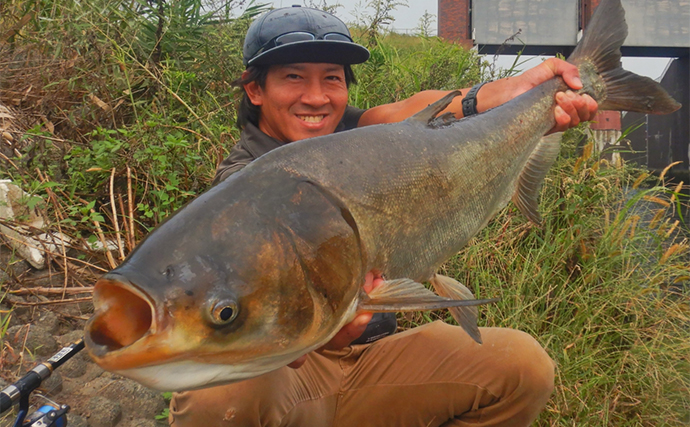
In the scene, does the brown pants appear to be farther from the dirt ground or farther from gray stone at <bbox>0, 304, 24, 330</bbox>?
gray stone at <bbox>0, 304, 24, 330</bbox>

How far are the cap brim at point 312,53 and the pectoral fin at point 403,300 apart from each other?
1375 mm

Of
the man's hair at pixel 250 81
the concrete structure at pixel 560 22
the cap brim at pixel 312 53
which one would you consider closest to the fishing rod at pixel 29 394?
the man's hair at pixel 250 81

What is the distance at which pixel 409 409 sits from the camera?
8.22ft

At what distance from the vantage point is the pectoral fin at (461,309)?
6.39ft

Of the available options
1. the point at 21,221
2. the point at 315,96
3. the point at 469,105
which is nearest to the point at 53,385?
the point at 21,221

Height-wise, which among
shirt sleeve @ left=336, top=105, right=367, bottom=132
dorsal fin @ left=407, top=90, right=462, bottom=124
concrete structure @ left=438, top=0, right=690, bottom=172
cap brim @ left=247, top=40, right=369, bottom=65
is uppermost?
concrete structure @ left=438, top=0, right=690, bottom=172

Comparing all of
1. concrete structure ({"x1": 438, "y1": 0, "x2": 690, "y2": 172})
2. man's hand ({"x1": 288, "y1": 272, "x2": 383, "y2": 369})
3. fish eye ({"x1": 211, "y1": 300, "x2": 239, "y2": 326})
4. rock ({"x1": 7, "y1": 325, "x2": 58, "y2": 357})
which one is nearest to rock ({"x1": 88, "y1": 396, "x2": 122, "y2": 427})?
rock ({"x1": 7, "y1": 325, "x2": 58, "y2": 357})

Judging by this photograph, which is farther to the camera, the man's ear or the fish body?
the man's ear

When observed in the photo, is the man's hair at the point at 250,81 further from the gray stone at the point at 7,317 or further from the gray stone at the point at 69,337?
the gray stone at the point at 7,317

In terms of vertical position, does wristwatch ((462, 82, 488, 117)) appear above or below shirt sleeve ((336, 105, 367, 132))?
above

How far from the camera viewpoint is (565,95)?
2633 millimetres

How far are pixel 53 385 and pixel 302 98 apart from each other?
2.09 m

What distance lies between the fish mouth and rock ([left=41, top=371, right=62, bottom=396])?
2072 millimetres

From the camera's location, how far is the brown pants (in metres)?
2.41
